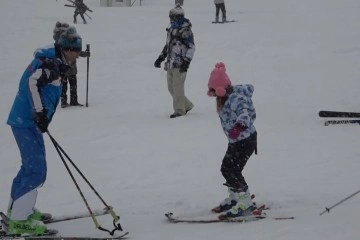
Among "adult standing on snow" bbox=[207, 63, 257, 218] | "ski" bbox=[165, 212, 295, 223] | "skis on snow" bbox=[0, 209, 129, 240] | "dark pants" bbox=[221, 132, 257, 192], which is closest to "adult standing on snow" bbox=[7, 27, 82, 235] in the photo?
"skis on snow" bbox=[0, 209, 129, 240]

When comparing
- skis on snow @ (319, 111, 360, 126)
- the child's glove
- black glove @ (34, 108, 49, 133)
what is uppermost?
black glove @ (34, 108, 49, 133)

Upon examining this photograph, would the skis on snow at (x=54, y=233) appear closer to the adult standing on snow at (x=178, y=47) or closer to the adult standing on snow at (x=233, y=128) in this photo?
the adult standing on snow at (x=233, y=128)

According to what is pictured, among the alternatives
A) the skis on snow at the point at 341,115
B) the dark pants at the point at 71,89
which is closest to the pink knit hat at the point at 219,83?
the skis on snow at the point at 341,115

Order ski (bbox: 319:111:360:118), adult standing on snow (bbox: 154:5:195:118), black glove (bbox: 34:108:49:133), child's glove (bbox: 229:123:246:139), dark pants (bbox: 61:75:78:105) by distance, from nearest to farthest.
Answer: black glove (bbox: 34:108:49:133) → child's glove (bbox: 229:123:246:139) → ski (bbox: 319:111:360:118) → adult standing on snow (bbox: 154:5:195:118) → dark pants (bbox: 61:75:78:105)

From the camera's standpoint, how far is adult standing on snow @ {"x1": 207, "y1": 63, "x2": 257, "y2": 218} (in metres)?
4.86

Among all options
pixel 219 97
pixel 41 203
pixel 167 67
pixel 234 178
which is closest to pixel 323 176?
pixel 234 178

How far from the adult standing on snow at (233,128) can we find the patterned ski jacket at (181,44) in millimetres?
4425

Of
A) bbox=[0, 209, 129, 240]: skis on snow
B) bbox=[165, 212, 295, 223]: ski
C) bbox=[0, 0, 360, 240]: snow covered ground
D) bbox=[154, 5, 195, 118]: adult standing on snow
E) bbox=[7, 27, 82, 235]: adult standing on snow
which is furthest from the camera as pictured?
bbox=[154, 5, 195, 118]: adult standing on snow

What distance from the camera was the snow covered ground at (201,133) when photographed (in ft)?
17.2

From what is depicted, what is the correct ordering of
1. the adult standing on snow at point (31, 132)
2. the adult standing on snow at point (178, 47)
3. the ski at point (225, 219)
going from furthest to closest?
the adult standing on snow at point (178, 47), the ski at point (225, 219), the adult standing on snow at point (31, 132)

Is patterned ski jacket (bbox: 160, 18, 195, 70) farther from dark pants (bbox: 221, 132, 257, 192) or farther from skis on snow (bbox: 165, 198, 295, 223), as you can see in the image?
skis on snow (bbox: 165, 198, 295, 223)

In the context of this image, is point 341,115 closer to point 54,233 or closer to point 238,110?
point 238,110

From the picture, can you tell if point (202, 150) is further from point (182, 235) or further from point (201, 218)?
point (182, 235)

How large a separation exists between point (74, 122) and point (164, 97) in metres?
2.85
